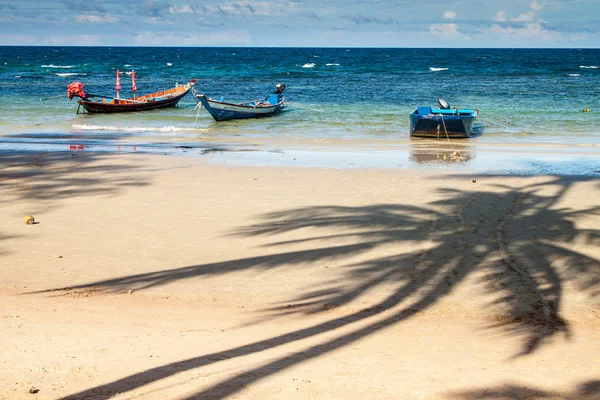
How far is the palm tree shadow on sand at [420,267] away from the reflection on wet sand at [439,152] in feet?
17.9

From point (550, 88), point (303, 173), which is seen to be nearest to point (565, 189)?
point (303, 173)

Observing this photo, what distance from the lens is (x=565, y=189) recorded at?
1417 cm

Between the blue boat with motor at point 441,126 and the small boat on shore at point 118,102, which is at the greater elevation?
the blue boat with motor at point 441,126

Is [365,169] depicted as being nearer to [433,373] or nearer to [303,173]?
[303,173]

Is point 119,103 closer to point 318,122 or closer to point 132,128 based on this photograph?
point 132,128

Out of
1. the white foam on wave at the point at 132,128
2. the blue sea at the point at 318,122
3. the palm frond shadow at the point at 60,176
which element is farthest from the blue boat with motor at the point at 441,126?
the palm frond shadow at the point at 60,176

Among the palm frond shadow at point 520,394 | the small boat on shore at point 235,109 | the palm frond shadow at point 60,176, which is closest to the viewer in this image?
the palm frond shadow at point 520,394

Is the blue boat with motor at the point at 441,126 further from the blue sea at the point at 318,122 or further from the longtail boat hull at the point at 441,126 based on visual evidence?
the blue sea at the point at 318,122

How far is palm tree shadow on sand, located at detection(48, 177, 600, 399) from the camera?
6590 millimetres

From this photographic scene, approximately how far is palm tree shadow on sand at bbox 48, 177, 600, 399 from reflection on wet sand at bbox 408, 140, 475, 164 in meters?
5.44

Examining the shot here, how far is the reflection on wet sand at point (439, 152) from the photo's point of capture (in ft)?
61.7

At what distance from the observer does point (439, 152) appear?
20484mm

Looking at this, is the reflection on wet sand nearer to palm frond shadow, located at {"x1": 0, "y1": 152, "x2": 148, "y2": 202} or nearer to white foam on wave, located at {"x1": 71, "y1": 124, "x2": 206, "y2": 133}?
palm frond shadow, located at {"x1": 0, "y1": 152, "x2": 148, "y2": 202}

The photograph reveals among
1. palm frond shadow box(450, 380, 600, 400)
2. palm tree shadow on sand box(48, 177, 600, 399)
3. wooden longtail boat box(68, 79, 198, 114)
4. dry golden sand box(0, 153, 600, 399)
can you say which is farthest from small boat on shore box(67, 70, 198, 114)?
palm frond shadow box(450, 380, 600, 400)
